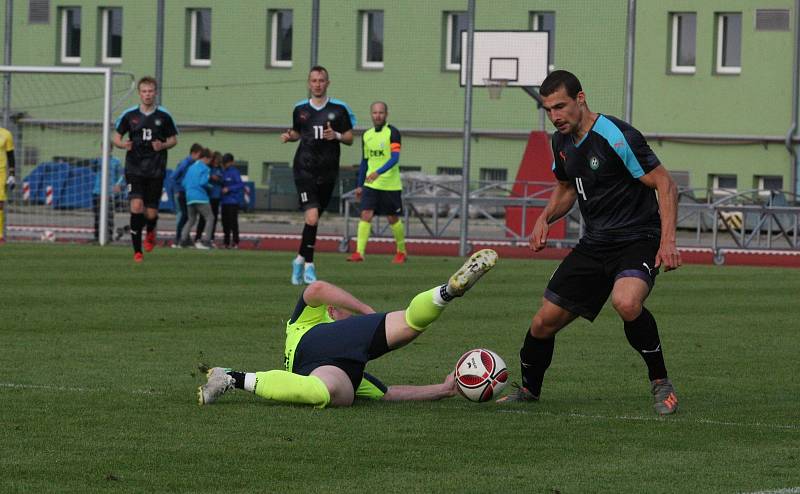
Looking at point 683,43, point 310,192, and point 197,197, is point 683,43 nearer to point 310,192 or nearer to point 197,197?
point 197,197

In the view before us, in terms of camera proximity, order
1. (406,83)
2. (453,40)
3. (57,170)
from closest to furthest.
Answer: (57,170), (453,40), (406,83)

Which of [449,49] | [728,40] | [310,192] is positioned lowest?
[310,192]

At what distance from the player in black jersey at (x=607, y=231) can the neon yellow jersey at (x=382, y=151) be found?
13184mm

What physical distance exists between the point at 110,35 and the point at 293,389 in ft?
108

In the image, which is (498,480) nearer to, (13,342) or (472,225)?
(13,342)

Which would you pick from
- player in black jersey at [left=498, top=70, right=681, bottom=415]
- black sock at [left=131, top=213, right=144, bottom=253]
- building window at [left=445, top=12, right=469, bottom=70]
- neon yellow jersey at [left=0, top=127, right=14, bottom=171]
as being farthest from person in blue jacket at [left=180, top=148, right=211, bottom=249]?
→ player in black jersey at [left=498, top=70, right=681, bottom=415]

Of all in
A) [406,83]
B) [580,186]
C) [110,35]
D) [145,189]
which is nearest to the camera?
[580,186]

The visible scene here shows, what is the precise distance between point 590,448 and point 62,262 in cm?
1378

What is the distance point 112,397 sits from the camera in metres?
8.45

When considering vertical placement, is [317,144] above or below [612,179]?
above

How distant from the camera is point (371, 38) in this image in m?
39.0

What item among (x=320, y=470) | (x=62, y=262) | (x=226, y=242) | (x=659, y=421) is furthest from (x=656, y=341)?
(x=226, y=242)

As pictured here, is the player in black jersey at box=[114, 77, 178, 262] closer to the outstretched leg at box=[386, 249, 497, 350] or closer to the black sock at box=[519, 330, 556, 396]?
the black sock at box=[519, 330, 556, 396]

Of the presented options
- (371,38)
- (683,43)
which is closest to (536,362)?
(371,38)
